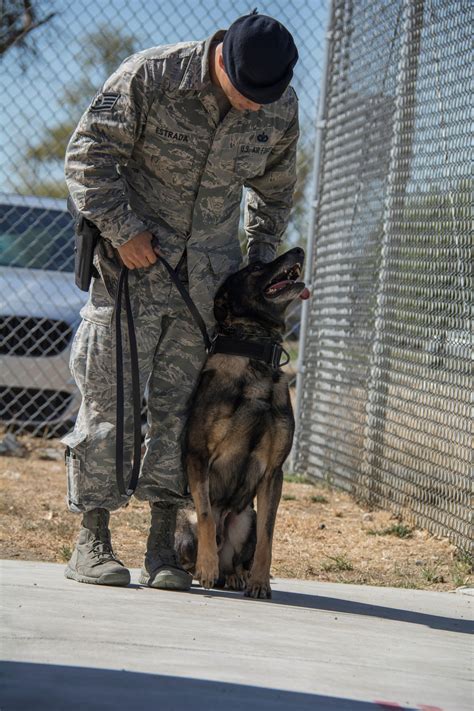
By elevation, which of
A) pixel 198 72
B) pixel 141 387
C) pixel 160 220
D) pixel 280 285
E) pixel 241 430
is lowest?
pixel 241 430

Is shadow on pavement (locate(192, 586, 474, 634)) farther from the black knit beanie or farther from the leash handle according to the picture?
the black knit beanie

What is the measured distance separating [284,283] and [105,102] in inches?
37.2

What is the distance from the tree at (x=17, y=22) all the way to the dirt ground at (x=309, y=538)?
122 inches

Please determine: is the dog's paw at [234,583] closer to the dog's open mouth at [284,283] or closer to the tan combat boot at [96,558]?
the tan combat boot at [96,558]

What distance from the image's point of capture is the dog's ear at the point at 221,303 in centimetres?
399

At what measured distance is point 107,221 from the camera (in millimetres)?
3662

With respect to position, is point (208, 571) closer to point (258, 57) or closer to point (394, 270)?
point (258, 57)

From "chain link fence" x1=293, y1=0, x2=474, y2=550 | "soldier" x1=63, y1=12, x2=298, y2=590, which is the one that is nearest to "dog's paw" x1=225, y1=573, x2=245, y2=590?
"soldier" x1=63, y1=12, x2=298, y2=590

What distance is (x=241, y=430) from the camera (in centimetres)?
394

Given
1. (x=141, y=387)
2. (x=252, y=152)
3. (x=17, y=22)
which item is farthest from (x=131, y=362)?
(x=17, y=22)

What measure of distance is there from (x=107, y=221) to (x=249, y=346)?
741mm

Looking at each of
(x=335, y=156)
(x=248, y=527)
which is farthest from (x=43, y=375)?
(x=248, y=527)

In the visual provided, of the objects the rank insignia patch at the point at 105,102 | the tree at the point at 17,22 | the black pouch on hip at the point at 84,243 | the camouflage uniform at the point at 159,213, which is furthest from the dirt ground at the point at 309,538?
the tree at the point at 17,22

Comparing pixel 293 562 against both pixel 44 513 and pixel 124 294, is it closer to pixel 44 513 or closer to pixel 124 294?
pixel 44 513
